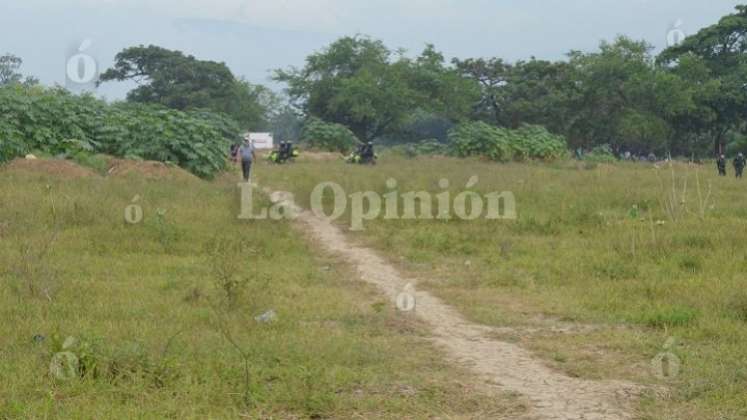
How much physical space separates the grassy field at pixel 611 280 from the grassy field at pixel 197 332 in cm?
112

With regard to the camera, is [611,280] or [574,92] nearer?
[611,280]

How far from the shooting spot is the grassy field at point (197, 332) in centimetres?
546

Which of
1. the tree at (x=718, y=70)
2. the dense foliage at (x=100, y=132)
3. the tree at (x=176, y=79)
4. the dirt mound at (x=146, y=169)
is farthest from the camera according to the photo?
the tree at (x=176, y=79)

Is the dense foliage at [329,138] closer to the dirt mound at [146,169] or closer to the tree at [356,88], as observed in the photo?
the tree at [356,88]

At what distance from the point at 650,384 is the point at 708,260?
5245mm

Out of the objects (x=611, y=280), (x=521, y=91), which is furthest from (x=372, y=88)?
(x=611, y=280)

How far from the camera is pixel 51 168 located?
18500 mm

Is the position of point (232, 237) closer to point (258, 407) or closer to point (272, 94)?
point (258, 407)

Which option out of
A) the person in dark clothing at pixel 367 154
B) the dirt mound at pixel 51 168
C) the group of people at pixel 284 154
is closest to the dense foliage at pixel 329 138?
the group of people at pixel 284 154

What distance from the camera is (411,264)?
449 inches

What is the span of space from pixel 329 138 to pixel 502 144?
1039 cm

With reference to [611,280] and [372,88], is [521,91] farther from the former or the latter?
[611,280]

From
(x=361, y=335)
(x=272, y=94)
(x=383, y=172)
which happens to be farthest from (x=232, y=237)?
(x=272, y=94)

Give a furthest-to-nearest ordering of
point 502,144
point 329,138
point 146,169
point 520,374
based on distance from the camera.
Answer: point 329,138 < point 502,144 < point 146,169 < point 520,374
